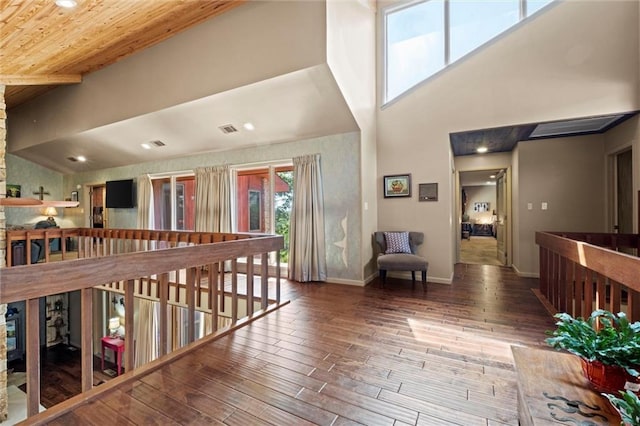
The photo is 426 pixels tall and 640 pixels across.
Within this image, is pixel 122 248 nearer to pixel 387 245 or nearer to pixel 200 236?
pixel 200 236

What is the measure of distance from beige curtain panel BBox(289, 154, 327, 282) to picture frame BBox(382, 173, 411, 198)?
1.16 metres

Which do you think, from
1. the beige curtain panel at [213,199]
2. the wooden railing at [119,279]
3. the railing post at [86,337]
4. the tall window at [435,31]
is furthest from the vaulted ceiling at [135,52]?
the railing post at [86,337]

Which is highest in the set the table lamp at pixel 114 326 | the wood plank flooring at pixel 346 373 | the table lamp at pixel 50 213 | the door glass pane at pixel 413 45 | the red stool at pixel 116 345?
the door glass pane at pixel 413 45

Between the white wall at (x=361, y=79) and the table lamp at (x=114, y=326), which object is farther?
the table lamp at (x=114, y=326)

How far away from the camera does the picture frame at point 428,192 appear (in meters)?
4.52

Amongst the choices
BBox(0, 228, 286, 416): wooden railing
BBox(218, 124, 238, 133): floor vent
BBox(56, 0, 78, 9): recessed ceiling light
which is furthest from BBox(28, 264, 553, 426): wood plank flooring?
BBox(56, 0, 78, 9): recessed ceiling light

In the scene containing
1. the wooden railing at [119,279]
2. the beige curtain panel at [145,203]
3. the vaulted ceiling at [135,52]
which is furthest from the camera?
the beige curtain panel at [145,203]

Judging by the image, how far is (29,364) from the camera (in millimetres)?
1477

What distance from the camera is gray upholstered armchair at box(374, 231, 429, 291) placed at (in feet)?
13.6

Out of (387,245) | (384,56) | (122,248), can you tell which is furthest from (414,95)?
(122,248)

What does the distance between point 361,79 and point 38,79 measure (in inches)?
203

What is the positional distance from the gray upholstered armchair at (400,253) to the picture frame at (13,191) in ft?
28.1

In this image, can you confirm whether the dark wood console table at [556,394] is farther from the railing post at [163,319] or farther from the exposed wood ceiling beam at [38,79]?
the exposed wood ceiling beam at [38,79]

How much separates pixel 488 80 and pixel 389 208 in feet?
7.84
